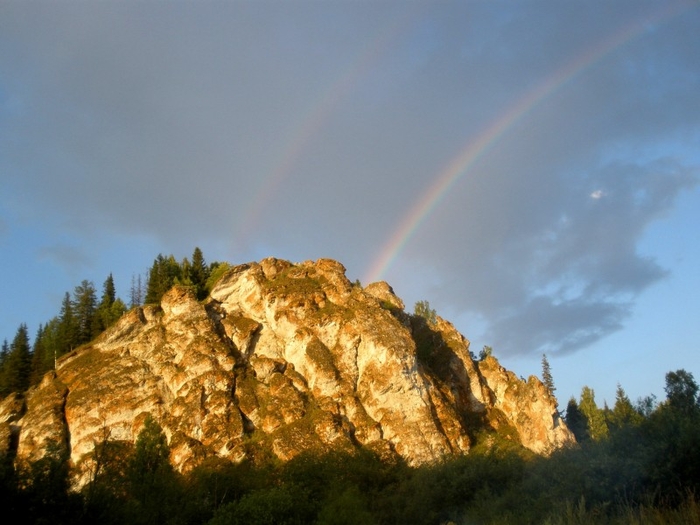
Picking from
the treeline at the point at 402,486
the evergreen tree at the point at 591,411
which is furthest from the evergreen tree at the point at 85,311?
the evergreen tree at the point at 591,411

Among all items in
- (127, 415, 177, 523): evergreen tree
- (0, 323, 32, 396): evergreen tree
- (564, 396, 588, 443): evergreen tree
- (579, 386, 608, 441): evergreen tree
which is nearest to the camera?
(127, 415, 177, 523): evergreen tree

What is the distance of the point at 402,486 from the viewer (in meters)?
50.0

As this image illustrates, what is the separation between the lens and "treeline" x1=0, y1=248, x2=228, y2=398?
9881 centimetres

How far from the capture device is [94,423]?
2906 inches

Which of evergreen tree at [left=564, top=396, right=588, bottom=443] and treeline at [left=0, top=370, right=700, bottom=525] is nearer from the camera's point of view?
treeline at [left=0, top=370, right=700, bottom=525]

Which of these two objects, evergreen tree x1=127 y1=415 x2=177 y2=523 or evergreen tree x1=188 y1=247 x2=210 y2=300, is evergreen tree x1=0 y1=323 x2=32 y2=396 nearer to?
evergreen tree x1=188 y1=247 x2=210 y2=300

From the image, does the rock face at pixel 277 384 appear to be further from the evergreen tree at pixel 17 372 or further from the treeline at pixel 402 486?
the evergreen tree at pixel 17 372

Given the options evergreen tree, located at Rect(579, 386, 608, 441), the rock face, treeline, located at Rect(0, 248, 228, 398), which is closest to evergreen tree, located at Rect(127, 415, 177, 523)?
the rock face

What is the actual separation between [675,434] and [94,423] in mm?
67067

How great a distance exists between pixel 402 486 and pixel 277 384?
2806 centimetres

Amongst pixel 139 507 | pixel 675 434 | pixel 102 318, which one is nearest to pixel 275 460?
pixel 139 507

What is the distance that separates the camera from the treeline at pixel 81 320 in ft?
324

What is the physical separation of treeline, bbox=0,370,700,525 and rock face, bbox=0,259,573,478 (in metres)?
5.64

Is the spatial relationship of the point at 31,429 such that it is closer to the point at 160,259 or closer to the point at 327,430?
the point at 327,430
